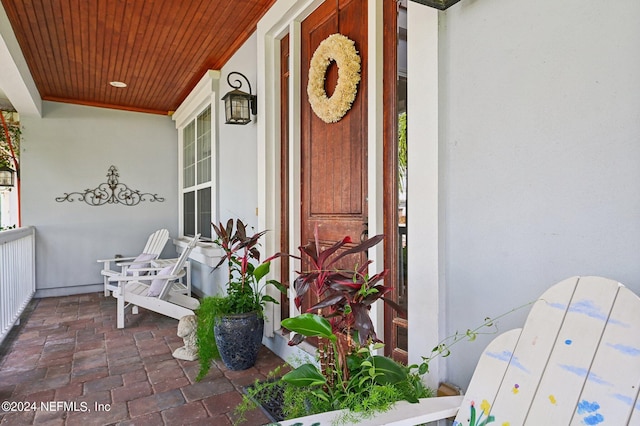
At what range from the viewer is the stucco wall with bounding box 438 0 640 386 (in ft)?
3.44

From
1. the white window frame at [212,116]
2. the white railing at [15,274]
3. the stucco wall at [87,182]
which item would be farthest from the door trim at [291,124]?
the stucco wall at [87,182]

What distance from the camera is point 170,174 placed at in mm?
6145

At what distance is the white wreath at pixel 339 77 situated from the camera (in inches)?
87.2

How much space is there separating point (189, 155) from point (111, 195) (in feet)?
4.40

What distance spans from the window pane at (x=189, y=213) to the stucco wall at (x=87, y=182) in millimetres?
373

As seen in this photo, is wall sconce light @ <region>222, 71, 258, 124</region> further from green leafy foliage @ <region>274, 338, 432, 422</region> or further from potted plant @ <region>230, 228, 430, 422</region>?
green leafy foliage @ <region>274, 338, 432, 422</region>

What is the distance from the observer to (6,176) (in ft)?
16.7

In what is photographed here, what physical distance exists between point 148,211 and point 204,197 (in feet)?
5.17

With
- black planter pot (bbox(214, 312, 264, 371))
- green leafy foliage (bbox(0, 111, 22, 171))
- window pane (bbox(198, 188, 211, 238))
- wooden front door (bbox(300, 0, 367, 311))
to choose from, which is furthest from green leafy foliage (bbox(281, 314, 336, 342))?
green leafy foliage (bbox(0, 111, 22, 171))

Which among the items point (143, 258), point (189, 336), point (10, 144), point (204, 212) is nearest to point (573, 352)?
point (189, 336)

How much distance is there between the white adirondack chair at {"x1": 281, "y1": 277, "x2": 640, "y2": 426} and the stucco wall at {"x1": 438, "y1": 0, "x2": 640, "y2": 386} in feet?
0.55

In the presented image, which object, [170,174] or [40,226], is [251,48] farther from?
[40,226]

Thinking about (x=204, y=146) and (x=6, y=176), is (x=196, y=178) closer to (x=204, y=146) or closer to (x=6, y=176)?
(x=204, y=146)

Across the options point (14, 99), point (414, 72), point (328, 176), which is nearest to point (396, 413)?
point (414, 72)
